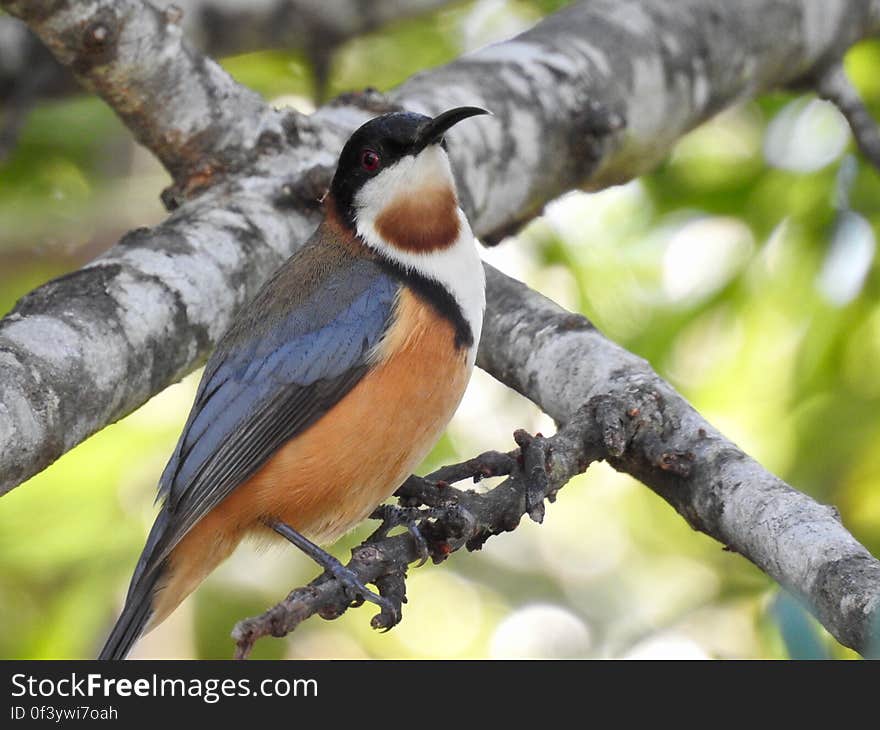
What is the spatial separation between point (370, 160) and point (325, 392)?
2.56ft

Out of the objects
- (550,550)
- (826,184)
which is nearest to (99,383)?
(826,184)

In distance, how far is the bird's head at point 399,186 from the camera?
3951 millimetres

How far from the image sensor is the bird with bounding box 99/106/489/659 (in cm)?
365

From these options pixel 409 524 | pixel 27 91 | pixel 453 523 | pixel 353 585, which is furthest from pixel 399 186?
pixel 27 91

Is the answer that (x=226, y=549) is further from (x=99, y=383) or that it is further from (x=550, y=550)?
(x=550, y=550)

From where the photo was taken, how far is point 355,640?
6.64m

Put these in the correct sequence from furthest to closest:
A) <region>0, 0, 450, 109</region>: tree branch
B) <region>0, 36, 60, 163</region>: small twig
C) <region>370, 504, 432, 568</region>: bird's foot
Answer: <region>0, 0, 450, 109</region>: tree branch
<region>0, 36, 60, 163</region>: small twig
<region>370, 504, 432, 568</region>: bird's foot

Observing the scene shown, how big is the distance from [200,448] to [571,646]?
337 cm

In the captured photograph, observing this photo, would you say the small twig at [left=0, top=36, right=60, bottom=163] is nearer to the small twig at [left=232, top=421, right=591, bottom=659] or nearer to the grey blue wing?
the grey blue wing

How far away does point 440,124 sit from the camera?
3.87 m

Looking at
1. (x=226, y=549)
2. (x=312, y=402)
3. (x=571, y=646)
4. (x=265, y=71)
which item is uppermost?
(x=265, y=71)

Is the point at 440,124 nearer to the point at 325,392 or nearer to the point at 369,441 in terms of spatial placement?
the point at 325,392

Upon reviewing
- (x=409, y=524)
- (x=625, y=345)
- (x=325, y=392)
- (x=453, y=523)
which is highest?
(x=625, y=345)

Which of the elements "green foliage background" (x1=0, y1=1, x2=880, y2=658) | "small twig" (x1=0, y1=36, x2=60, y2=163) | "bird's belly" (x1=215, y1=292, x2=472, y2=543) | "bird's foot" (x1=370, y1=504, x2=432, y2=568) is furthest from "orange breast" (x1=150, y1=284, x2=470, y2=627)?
"small twig" (x1=0, y1=36, x2=60, y2=163)
